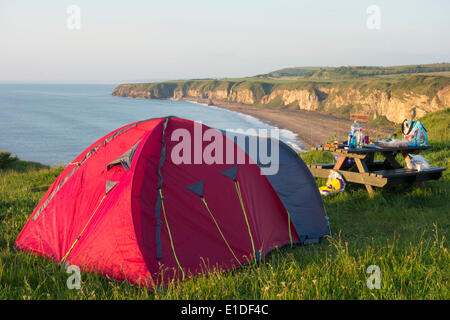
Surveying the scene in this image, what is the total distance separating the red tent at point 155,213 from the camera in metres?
4.52

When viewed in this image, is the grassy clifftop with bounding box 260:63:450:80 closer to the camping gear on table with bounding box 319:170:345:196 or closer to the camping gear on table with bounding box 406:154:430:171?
the camping gear on table with bounding box 406:154:430:171

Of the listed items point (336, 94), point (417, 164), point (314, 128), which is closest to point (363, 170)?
point (417, 164)

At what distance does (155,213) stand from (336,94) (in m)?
124

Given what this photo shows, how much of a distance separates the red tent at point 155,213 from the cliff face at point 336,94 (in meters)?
78.8

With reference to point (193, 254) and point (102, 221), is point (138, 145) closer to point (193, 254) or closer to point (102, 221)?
point (102, 221)

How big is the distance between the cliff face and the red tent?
78.8m

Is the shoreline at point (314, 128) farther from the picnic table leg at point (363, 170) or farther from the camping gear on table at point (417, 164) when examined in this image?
the picnic table leg at point (363, 170)

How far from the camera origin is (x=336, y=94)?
121 m

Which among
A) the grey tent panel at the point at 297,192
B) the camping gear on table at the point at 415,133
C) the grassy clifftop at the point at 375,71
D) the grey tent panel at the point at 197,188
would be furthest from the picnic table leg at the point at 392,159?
the grassy clifftop at the point at 375,71

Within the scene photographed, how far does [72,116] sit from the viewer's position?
97938 millimetres
